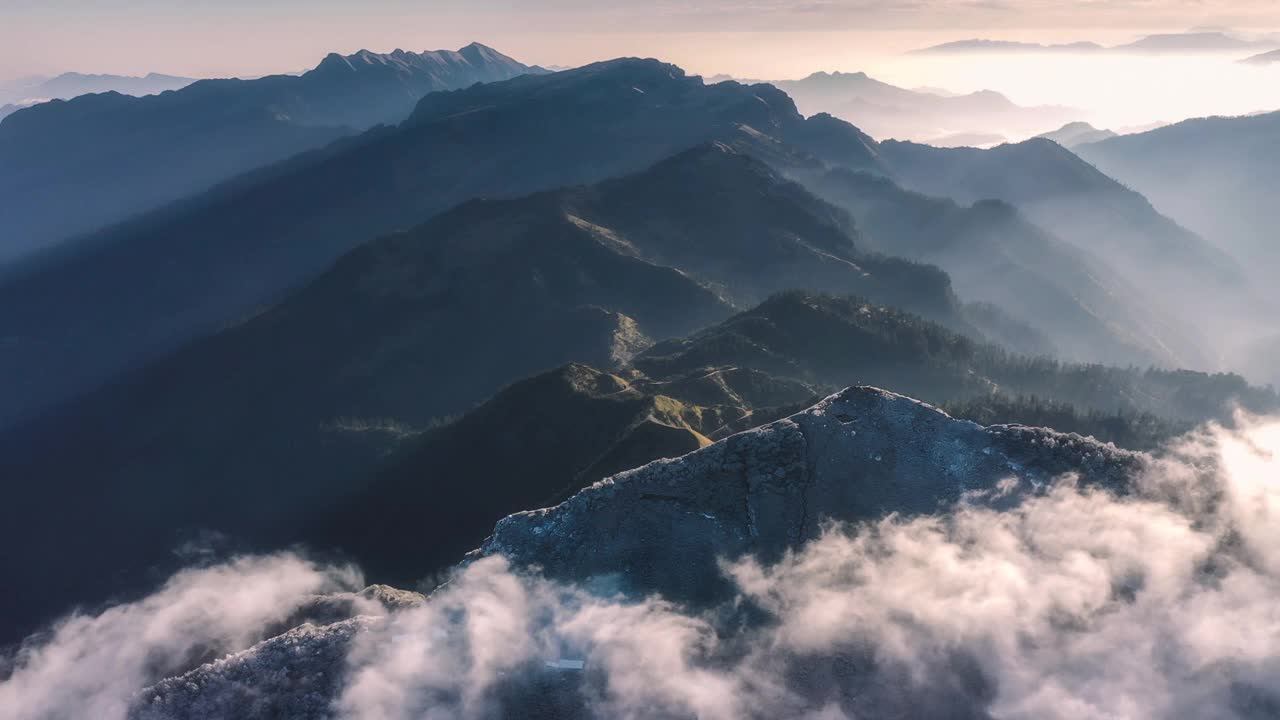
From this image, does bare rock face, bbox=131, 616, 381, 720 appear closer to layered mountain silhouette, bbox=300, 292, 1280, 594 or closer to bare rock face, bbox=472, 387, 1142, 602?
bare rock face, bbox=472, 387, 1142, 602

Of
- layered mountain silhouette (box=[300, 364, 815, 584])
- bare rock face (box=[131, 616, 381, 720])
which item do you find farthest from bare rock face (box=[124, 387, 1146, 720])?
layered mountain silhouette (box=[300, 364, 815, 584])

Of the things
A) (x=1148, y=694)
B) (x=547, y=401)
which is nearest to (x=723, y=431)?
(x=547, y=401)

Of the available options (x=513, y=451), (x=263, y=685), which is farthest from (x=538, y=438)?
(x=263, y=685)

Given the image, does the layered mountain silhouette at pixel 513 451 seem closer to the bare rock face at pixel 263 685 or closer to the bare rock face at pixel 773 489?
the bare rock face at pixel 773 489

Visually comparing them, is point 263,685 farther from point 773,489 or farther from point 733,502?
point 773,489

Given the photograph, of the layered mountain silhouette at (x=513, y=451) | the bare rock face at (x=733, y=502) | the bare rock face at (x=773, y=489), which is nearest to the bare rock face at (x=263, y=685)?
the bare rock face at (x=733, y=502)
